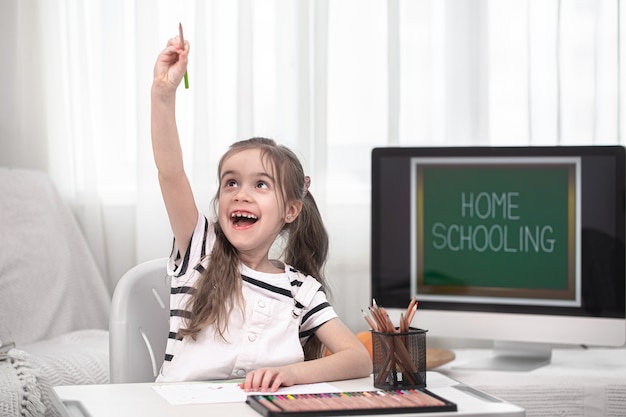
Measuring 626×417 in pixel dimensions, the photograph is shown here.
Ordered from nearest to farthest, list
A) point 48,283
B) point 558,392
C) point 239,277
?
1. point 239,277
2. point 558,392
3. point 48,283

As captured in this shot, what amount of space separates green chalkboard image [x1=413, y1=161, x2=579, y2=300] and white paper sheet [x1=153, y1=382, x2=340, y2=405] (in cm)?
88

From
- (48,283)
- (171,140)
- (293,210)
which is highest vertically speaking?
(171,140)

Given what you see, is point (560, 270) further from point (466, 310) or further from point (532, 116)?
point (532, 116)

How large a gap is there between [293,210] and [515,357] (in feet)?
2.64

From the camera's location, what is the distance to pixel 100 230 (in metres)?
2.54

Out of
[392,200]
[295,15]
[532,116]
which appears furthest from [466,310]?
[295,15]

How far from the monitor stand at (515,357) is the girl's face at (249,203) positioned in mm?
686

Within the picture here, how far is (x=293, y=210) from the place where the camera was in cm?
143

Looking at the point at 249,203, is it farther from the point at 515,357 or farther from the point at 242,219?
the point at 515,357

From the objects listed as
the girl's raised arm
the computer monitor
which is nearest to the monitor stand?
the computer monitor

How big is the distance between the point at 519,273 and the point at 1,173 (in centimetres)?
146

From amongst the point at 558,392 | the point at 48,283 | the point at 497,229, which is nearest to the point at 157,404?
the point at 558,392

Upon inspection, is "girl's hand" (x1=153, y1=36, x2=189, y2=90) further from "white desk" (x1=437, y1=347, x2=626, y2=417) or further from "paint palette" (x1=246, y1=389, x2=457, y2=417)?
"white desk" (x1=437, y1=347, x2=626, y2=417)

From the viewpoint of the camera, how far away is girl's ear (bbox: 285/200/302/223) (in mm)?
1418
